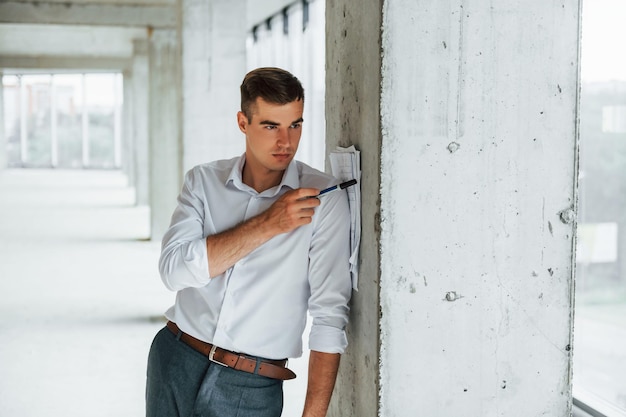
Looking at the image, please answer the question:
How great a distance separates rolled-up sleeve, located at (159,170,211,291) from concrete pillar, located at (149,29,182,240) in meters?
10.6

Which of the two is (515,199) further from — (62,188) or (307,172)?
(62,188)

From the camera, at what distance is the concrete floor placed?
5113 mm

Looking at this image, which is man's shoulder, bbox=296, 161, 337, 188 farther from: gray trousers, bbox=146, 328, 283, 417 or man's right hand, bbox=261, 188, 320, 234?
gray trousers, bbox=146, 328, 283, 417

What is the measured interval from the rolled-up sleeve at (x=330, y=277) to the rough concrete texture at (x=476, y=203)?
0.16 m

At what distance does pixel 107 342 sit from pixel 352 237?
4329 mm

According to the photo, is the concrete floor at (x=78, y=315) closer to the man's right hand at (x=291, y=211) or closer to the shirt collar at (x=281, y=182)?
the shirt collar at (x=281, y=182)

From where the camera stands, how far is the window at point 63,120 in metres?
34.7

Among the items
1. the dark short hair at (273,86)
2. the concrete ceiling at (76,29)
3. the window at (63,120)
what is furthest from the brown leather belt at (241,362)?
the window at (63,120)

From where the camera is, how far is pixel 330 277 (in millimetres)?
2467

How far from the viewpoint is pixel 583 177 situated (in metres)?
5.18

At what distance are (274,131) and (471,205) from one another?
65 cm

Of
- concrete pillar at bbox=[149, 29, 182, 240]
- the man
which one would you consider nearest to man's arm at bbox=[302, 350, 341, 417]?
the man

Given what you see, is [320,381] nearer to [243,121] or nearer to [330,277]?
[330,277]

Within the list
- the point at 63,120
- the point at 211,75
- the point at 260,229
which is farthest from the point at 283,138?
the point at 63,120
